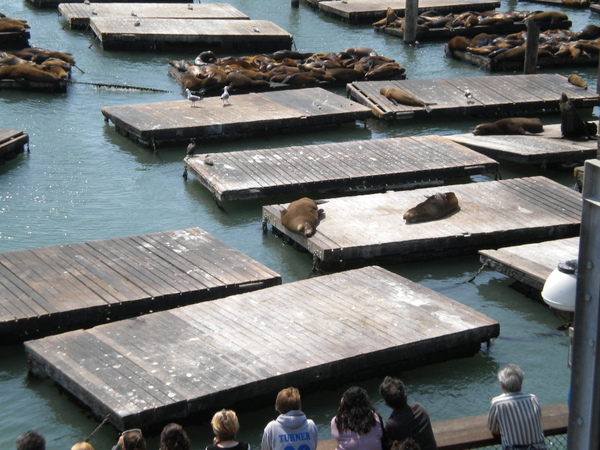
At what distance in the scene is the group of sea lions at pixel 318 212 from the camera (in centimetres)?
898

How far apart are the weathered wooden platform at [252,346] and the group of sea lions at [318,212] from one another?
4.29ft

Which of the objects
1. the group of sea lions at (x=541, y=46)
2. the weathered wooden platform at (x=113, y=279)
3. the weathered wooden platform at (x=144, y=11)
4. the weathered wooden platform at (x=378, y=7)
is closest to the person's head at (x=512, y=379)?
the weathered wooden platform at (x=113, y=279)

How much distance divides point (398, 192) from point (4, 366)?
15.6 ft

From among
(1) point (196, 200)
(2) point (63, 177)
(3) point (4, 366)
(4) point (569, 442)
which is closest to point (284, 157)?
(1) point (196, 200)

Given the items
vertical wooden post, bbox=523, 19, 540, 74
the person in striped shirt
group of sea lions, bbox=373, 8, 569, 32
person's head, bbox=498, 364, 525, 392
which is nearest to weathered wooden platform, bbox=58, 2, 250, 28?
group of sea lions, bbox=373, 8, 569, 32

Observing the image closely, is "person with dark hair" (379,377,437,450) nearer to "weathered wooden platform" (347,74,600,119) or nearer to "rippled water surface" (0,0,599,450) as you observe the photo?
"rippled water surface" (0,0,599,450)

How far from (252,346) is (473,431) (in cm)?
258

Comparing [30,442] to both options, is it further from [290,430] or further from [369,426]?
[369,426]

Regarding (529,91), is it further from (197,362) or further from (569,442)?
(569,442)

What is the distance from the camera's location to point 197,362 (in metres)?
6.34

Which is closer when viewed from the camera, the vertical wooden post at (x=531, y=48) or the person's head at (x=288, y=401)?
the person's head at (x=288, y=401)

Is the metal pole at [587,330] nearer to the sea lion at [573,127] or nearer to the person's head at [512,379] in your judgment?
the person's head at [512,379]

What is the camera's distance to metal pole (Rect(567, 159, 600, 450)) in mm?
2500

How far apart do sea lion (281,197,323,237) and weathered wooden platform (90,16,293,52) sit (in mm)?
11115
